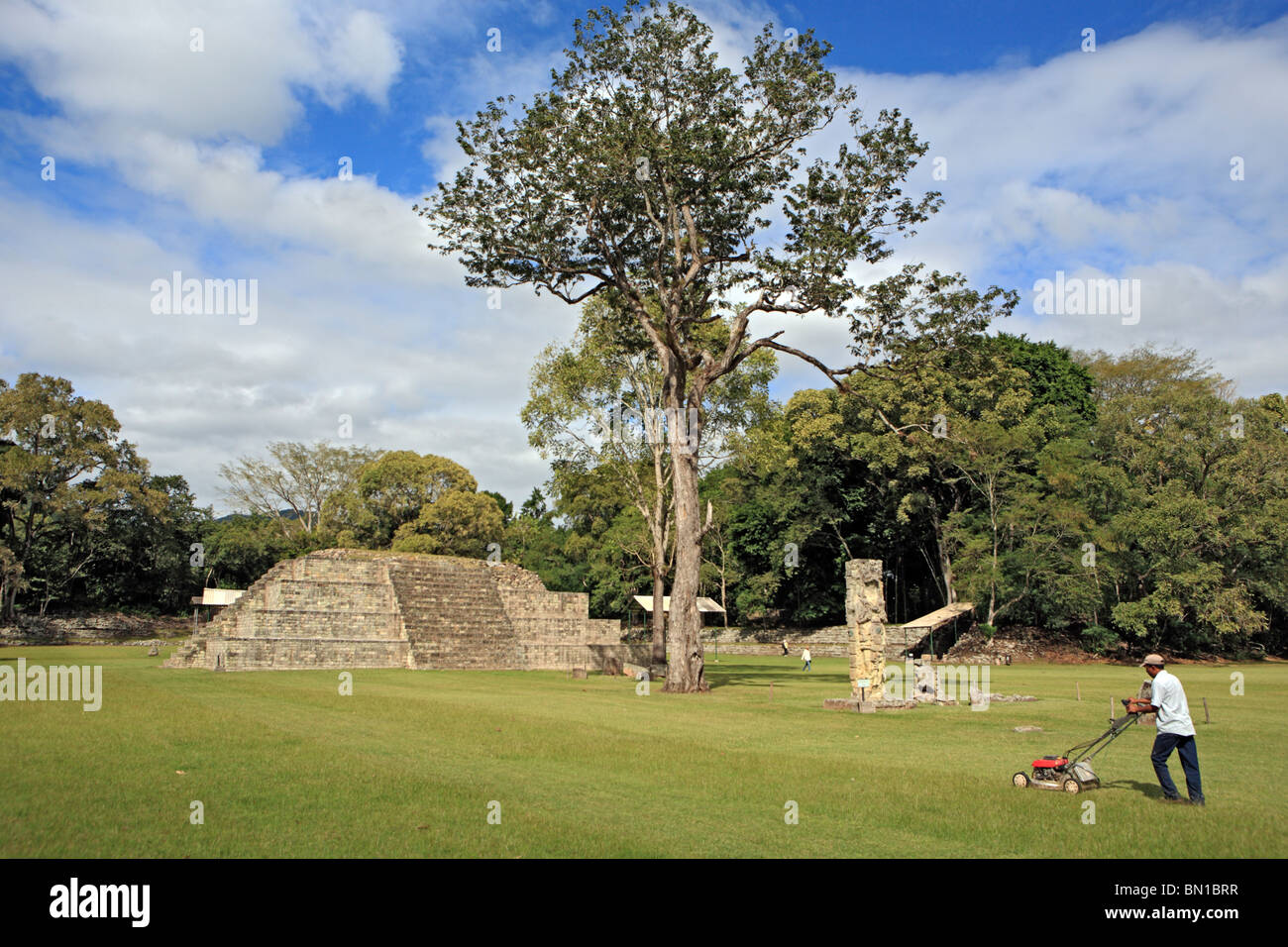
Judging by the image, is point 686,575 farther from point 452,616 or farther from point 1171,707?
point 1171,707

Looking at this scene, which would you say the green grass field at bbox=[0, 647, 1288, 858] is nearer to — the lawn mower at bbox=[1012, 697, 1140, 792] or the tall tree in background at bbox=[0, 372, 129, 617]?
the lawn mower at bbox=[1012, 697, 1140, 792]

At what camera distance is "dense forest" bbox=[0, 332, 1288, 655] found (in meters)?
34.1

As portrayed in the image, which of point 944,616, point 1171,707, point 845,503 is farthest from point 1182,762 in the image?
point 845,503

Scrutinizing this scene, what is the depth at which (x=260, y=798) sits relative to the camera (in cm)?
775

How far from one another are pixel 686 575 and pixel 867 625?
5.64 metres

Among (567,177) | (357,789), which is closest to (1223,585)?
(567,177)

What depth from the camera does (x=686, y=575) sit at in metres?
22.8

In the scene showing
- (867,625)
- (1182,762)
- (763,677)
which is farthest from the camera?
(763,677)

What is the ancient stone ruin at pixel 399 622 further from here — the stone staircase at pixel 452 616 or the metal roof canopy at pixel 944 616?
the metal roof canopy at pixel 944 616

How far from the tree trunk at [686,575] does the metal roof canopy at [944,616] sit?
1818cm

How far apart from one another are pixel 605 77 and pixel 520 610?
20582mm

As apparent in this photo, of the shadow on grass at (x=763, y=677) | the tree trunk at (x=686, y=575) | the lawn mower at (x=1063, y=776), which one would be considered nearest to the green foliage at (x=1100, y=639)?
the shadow on grass at (x=763, y=677)

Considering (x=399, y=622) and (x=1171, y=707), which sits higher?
(x=1171, y=707)
